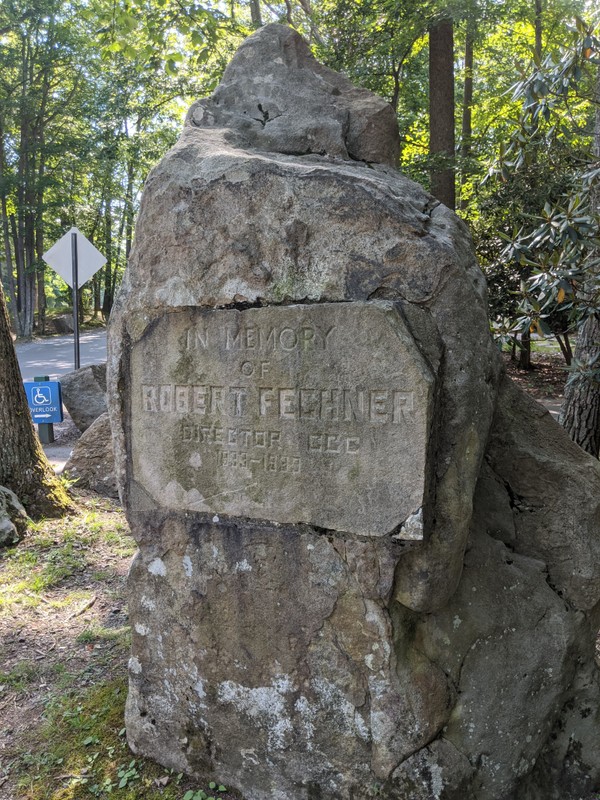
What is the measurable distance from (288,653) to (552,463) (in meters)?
1.32

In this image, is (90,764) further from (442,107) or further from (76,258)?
(442,107)

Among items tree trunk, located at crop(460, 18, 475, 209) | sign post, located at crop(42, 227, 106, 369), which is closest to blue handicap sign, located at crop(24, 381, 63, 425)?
sign post, located at crop(42, 227, 106, 369)

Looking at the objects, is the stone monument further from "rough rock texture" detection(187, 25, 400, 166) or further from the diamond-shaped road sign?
the diamond-shaped road sign

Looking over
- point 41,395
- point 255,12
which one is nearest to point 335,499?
point 41,395

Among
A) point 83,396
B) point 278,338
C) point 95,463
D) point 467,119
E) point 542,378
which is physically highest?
point 467,119

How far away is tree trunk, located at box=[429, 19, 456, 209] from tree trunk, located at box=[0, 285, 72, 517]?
5.79 metres

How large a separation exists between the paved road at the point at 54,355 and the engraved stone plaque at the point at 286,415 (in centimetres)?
997

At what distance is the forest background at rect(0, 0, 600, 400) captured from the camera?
353 cm

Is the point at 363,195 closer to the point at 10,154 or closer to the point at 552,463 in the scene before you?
the point at 552,463

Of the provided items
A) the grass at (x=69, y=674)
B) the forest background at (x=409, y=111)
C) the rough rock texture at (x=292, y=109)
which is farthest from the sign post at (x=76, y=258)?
the rough rock texture at (x=292, y=109)

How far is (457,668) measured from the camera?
2375mm

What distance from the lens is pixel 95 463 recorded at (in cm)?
599

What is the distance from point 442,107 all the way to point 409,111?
3.95 meters

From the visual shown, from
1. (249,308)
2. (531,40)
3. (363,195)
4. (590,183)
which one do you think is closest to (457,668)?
(249,308)
